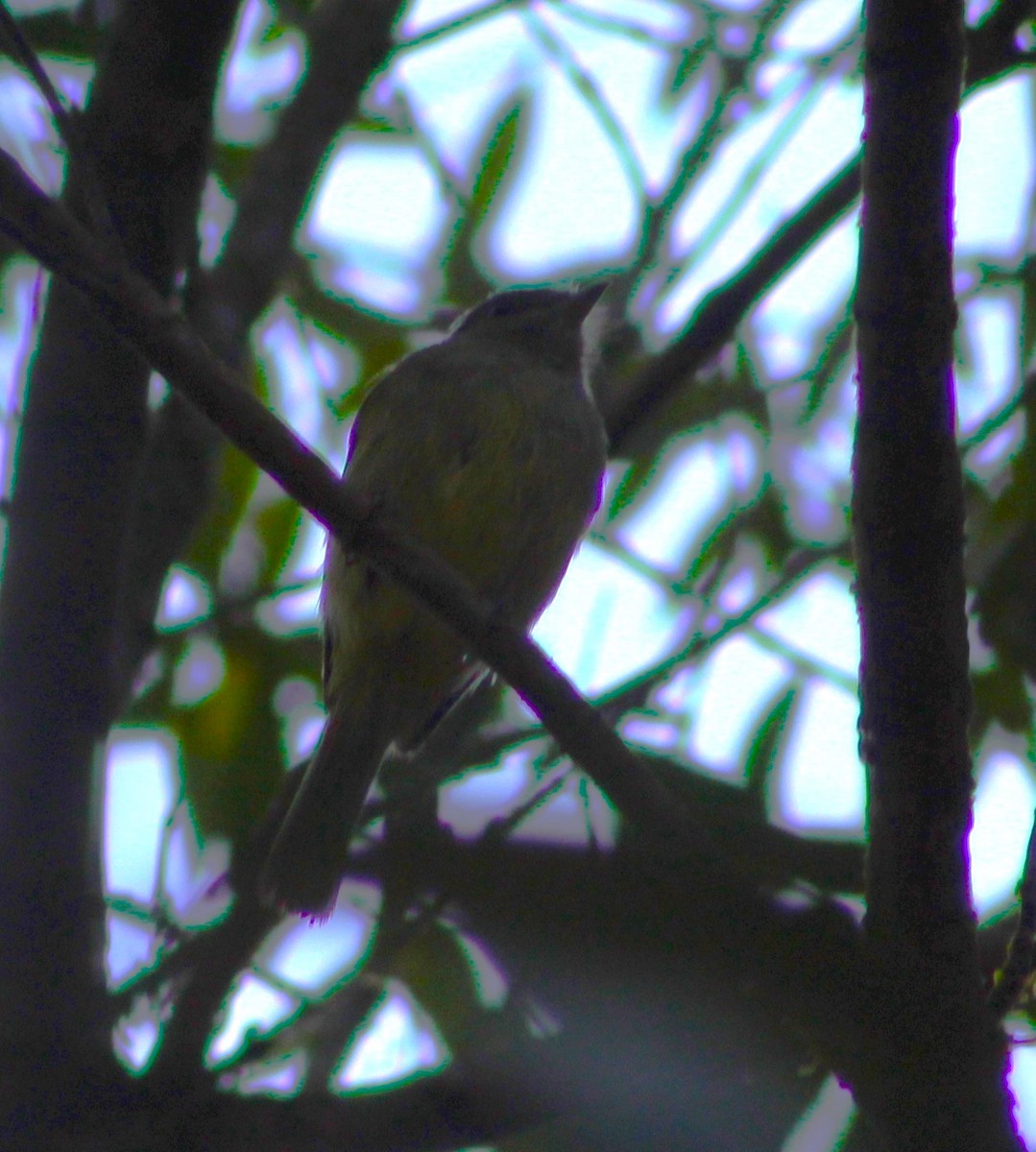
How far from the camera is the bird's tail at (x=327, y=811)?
378cm

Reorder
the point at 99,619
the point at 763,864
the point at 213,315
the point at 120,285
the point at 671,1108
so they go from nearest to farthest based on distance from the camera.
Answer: the point at 120,285
the point at 671,1108
the point at 99,619
the point at 763,864
the point at 213,315

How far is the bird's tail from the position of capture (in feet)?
12.4

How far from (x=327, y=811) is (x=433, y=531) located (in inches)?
31.3

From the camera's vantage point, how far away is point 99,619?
9.75 feet

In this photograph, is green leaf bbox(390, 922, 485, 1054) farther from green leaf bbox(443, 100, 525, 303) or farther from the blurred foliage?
green leaf bbox(443, 100, 525, 303)

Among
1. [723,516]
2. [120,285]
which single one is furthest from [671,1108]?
[723,516]

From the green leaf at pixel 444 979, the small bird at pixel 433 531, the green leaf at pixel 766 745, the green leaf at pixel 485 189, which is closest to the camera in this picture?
the green leaf at pixel 444 979

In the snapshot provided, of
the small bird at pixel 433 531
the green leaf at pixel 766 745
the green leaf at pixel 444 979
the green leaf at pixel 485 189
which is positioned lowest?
the green leaf at pixel 444 979

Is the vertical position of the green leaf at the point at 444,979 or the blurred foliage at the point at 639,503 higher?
the blurred foliage at the point at 639,503

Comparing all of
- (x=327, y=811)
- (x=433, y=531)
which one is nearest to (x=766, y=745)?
(x=433, y=531)

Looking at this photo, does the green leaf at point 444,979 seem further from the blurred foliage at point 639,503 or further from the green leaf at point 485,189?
the green leaf at point 485,189

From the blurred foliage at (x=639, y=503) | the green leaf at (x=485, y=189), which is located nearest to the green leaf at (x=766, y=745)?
the blurred foliage at (x=639, y=503)

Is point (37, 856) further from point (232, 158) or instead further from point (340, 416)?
point (232, 158)

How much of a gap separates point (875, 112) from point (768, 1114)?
5.50 feet
